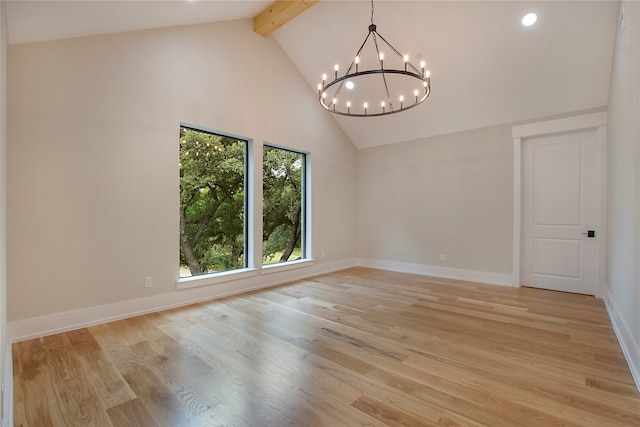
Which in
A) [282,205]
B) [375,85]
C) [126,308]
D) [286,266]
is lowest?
[126,308]

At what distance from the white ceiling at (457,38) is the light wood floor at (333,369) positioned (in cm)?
279

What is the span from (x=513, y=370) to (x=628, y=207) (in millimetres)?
1657

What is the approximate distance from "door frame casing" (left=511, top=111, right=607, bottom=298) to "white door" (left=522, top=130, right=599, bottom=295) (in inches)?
3.5

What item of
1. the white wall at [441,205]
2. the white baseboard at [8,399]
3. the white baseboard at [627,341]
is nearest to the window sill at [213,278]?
the white baseboard at [8,399]

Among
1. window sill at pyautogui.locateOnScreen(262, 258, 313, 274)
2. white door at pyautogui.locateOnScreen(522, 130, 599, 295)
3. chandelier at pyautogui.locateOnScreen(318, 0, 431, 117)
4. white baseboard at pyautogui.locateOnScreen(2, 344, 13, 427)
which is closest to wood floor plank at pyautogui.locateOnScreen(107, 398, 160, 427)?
white baseboard at pyautogui.locateOnScreen(2, 344, 13, 427)

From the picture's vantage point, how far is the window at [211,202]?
158 inches

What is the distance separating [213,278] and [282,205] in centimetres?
186

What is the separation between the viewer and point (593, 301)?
3.89 meters

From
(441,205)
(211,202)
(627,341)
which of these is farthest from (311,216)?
(627,341)

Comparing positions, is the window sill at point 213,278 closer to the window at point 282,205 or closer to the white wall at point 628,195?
the window at point 282,205

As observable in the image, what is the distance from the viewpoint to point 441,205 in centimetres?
547

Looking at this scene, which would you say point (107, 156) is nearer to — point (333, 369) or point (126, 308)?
point (126, 308)

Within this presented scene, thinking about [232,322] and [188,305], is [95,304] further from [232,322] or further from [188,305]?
[232,322]

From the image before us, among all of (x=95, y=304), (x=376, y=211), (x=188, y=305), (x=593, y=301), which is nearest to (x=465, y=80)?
(x=376, y=211)
